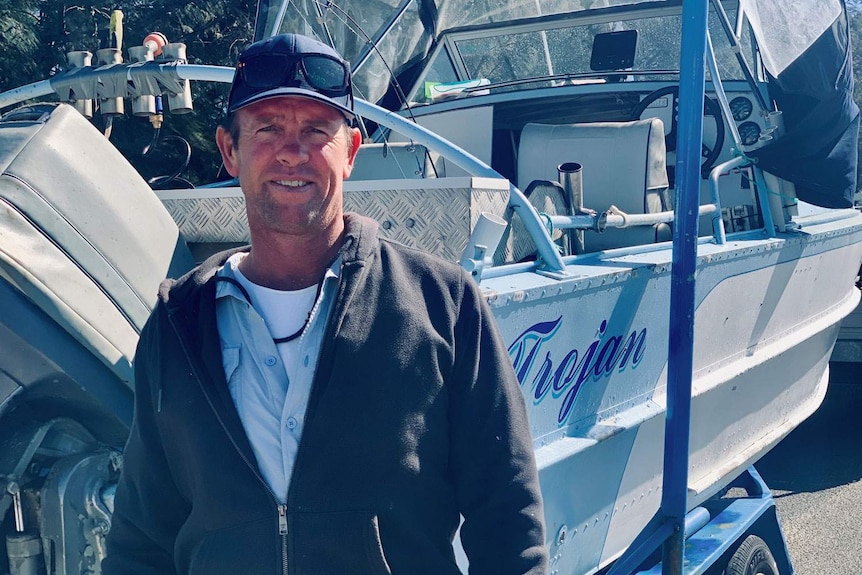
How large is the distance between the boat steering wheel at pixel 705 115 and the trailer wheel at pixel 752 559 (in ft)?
6.64

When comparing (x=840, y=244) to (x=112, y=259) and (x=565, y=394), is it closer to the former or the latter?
(x=565, y=394)

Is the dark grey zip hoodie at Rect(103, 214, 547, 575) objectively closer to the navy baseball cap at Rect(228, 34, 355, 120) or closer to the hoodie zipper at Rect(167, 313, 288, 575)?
the hoodie zipper at Rect(167, 313, 288, 575)

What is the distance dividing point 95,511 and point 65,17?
1322cm

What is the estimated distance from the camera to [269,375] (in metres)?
1.57

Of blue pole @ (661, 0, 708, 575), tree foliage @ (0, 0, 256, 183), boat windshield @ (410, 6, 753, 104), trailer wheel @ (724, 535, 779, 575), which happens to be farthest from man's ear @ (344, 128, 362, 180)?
tree foliage @ (0, 0, 256, 183)

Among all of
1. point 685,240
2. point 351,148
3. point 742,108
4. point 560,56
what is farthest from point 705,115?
point 351,148

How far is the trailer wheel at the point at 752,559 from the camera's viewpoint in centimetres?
349

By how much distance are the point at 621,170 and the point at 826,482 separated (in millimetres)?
3010

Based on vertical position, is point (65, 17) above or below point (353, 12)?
above

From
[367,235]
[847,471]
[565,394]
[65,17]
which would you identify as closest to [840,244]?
[847,471]

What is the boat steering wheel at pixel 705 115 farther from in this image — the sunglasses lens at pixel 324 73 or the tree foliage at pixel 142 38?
the tree foliage at pixel 142 38

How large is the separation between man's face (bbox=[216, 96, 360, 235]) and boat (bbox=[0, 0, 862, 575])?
21.5 inches

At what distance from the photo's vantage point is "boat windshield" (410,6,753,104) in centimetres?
536

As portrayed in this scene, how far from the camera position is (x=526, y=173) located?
14.3ft
